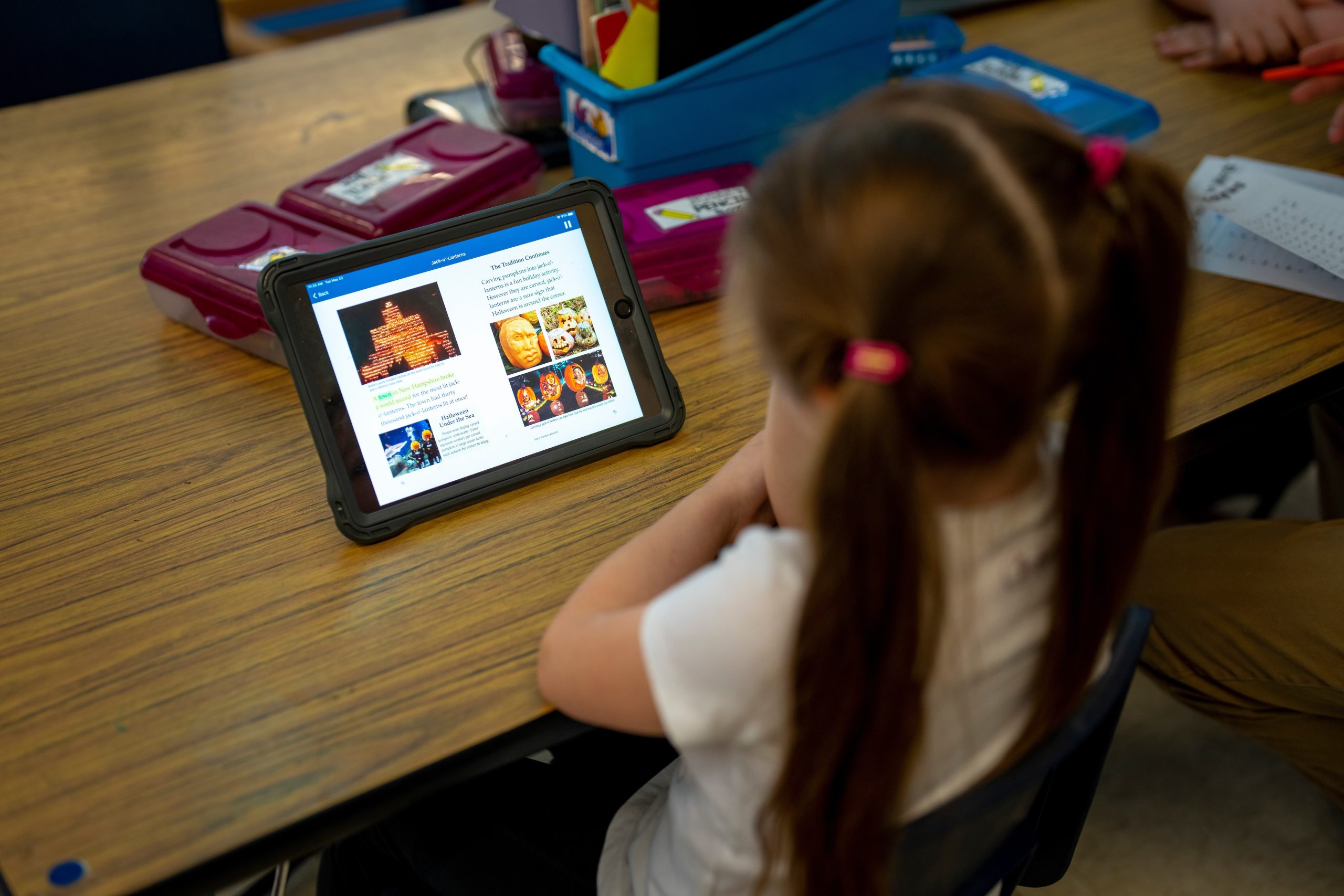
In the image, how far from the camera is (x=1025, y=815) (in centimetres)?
74

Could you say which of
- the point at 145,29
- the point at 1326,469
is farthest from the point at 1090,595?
the point at 145,29

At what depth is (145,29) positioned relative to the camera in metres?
1.80

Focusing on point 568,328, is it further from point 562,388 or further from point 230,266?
point 230,266

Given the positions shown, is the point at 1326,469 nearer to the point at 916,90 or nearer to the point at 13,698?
the point at 916,90

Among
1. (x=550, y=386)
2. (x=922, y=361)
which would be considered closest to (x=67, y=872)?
(x=550, y=386)

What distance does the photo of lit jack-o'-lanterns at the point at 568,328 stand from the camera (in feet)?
2.96

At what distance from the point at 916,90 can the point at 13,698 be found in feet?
2.53

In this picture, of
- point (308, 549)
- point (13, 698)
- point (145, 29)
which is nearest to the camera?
point (13, 698)

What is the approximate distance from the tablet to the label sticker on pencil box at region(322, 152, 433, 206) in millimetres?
293

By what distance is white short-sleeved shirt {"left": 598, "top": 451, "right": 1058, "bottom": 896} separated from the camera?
59 centimetres

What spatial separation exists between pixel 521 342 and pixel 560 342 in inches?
1.4

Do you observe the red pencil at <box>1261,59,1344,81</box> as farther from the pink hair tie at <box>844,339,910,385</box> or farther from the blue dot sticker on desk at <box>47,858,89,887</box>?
the blue dot sticker on desk at <box>47,858,89,887</box>

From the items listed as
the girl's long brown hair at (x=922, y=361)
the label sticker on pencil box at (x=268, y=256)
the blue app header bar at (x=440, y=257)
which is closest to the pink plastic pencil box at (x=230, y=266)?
the label sticker on pencil box at (x=268, y=256)

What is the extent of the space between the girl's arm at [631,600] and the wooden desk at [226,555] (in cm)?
4
